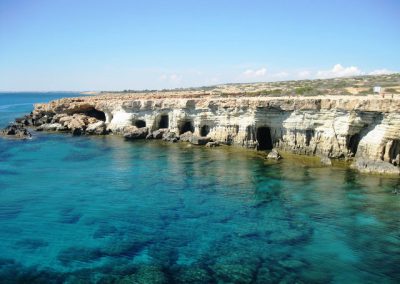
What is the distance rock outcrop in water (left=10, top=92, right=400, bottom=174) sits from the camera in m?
33.6

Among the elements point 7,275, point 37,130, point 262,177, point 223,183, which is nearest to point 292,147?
point 262,177

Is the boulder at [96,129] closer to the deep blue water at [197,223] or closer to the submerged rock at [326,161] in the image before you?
the deep blue water at [197,223]

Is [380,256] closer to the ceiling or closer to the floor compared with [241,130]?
closer to the floor

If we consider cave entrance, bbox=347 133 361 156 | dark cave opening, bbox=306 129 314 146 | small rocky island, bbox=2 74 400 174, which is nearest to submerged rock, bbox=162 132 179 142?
small rocky island, bbox=2 74 400 174

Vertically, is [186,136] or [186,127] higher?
[186,127]

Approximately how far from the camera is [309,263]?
18016mm

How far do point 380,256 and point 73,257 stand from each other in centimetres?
1507

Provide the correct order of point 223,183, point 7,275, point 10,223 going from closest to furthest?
point 7,275 → point 10,223 → point 223,183

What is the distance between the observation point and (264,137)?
153 feet

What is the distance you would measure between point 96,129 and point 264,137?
26.4 metres

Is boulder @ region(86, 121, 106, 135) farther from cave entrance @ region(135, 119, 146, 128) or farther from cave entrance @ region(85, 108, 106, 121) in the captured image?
cave entrance @ region(85, 108, 106, 121)

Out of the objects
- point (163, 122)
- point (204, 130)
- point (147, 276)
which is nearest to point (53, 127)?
point (163, 122)

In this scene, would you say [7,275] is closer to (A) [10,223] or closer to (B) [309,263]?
(A) [10,223]

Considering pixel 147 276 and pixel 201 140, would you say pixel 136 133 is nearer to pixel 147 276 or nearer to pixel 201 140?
pixel 201 140
